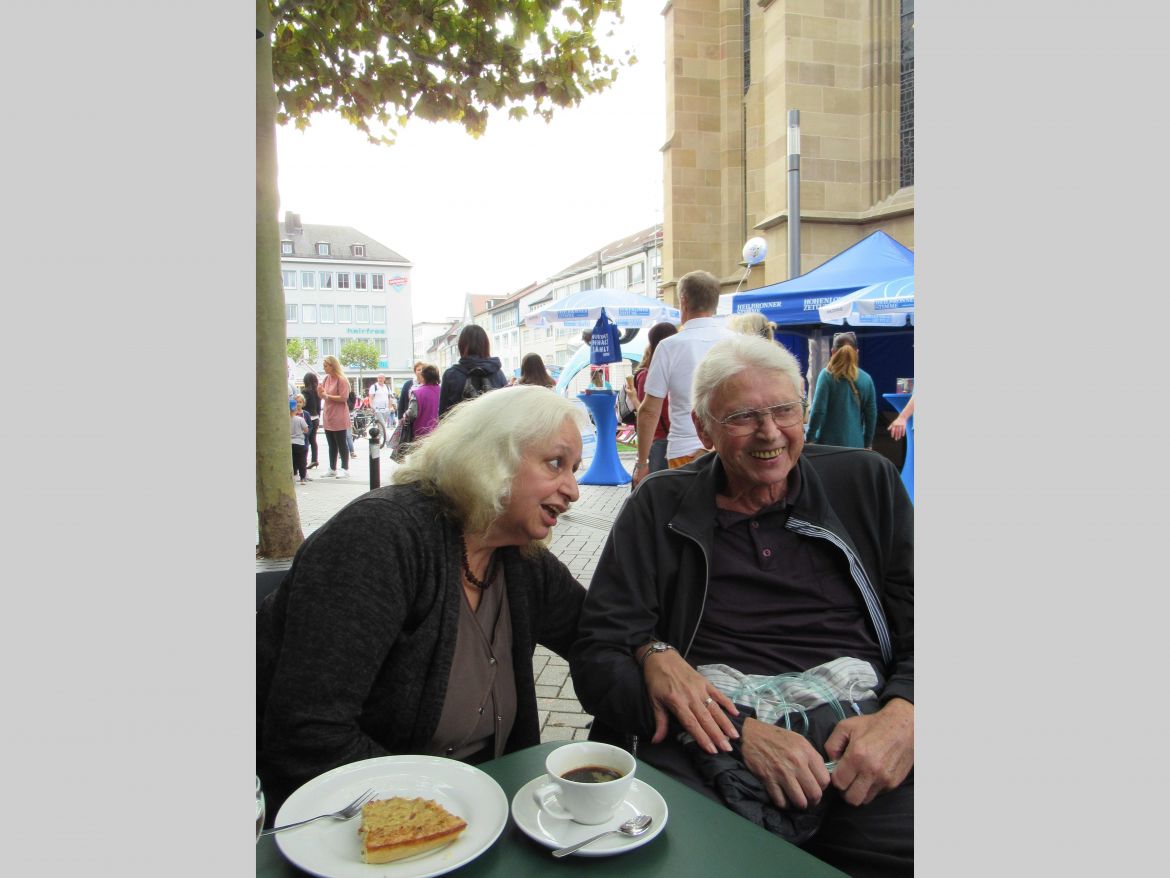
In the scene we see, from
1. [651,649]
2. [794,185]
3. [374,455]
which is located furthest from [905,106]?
[651,649]

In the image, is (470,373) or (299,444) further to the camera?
(299,444)

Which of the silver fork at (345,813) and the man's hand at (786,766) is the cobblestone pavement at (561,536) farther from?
the silver fork at (345,813)

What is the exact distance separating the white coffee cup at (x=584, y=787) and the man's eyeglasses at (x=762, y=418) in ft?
3.59

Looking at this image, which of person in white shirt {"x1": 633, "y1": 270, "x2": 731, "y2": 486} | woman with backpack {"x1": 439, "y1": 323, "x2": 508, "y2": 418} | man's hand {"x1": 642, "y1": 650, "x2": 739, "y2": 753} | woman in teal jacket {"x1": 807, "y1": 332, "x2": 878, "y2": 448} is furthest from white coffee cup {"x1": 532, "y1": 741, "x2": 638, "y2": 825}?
woman in teal jacket {"x1": 807, "y1": 332, "x2": 878, "y2": 448}

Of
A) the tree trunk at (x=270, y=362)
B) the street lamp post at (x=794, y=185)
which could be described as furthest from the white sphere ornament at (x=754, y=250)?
the tree trunk at (x=270, y=362)

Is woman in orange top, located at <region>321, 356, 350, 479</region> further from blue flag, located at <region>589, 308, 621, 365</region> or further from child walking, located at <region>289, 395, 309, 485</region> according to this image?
blue flag, located at <region>589, 308, 621, 365</region>

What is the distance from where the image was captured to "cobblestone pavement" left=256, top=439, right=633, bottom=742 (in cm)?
329

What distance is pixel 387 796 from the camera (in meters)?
1.25

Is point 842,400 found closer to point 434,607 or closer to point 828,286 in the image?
point 828,286

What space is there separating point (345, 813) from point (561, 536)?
582 centimetres

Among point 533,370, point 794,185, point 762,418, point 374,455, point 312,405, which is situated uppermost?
point 794,185

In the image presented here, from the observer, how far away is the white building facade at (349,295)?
75375mm

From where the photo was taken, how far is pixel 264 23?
12.2 ft

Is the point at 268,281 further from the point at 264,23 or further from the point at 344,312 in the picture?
the point at 344,312
